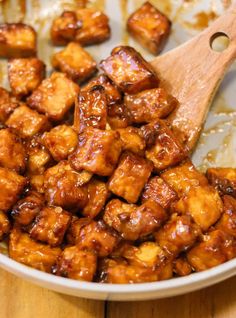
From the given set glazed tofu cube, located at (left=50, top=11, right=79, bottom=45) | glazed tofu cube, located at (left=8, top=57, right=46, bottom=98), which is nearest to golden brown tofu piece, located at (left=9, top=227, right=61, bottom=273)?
glazed tofu cube, located at (left=8, top=57, right=46, bottom=98)

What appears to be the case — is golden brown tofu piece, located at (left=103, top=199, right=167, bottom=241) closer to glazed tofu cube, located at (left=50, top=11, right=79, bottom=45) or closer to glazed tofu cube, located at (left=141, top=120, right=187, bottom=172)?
Result: glazed tofu cube, located at (left=141, top=120, right=187, bottom=172)

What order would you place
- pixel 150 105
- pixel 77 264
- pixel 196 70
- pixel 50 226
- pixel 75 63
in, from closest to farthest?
1. pixel 77 264
2. pixel 50 226
3. pixel 150 105
4. pixel 196 70
5. pixel 75 63

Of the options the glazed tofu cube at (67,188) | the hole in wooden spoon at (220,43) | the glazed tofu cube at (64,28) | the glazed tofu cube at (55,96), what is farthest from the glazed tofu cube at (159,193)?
the glazed tofu cube at (64,28)

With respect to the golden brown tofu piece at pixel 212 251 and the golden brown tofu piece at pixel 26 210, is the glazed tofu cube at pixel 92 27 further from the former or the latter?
the golden brown tofu piece at pixel 212 251

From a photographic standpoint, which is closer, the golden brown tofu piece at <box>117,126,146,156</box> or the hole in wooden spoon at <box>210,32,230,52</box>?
the golden brown tofu piece at <box>117,126,146,156</box>

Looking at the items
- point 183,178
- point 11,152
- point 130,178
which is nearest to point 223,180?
point 183,178

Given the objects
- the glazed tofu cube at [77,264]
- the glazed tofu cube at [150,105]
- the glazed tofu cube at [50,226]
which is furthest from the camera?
the glazed tofu cube at [150,105]

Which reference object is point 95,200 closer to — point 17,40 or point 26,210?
point 26,210
